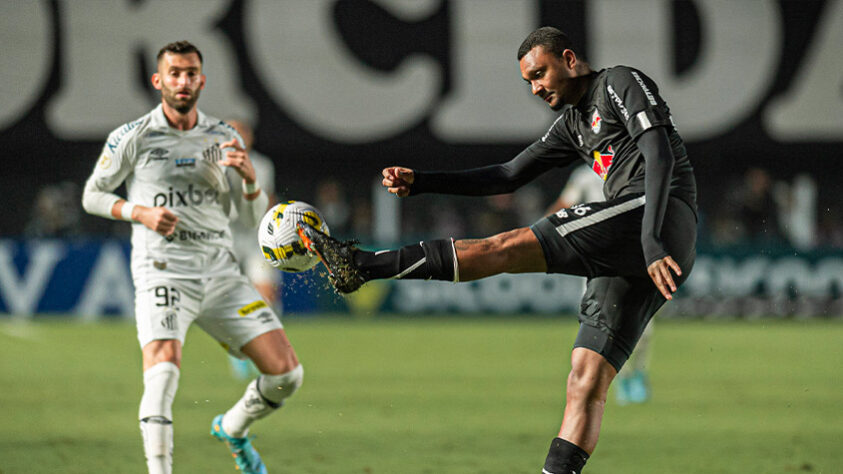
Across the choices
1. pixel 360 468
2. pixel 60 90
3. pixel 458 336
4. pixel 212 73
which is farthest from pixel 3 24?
pixel 360 468

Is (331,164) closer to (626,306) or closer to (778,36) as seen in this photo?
(778,36)

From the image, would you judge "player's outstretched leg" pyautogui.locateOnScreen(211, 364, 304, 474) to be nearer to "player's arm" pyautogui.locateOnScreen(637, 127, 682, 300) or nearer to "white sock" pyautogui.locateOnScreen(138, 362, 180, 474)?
"white sock" pyautogui.locateOnScreen(138, 362, 180, 474)

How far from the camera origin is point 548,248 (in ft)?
17.3

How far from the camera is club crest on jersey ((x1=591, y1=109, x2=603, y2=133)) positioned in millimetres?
5578

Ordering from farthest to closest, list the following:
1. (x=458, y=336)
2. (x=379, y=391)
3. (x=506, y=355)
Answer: (x=458, y=336) < (x=506, y=355) < (x=379, y=391)

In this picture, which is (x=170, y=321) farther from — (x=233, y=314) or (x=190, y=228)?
(x=190, y=228)

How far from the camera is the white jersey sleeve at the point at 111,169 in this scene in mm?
6539

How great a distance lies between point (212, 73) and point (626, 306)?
17.0m

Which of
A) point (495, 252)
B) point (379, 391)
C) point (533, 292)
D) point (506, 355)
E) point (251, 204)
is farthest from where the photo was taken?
point (533, 292)

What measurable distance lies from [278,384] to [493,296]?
12.4m

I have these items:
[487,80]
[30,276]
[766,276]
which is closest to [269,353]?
[30,276]

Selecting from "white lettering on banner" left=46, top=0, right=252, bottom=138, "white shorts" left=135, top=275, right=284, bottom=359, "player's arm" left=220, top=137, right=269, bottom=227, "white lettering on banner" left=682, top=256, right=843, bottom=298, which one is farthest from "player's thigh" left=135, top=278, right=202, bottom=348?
"white lettering on banner" left=46, top=0, right=252, bottom=138

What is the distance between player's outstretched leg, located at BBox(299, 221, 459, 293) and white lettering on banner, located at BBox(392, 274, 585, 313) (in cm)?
1337

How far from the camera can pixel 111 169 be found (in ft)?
21.5
